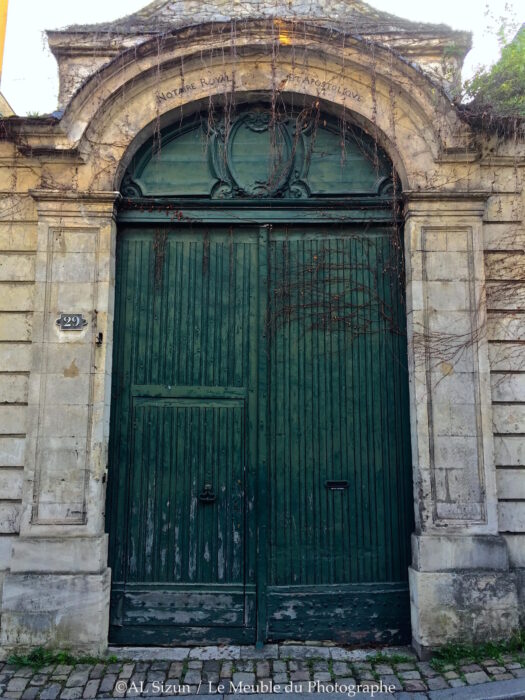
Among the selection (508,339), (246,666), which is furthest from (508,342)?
(246,666)

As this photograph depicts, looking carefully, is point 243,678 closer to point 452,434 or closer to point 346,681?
point 346,681

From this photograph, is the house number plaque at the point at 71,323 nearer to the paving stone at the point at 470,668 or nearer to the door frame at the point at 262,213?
the door frame at the point at 262,213

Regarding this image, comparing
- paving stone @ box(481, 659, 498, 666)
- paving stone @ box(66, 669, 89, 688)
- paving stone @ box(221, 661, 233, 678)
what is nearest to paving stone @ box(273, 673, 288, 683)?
paving stone @ box(221, 661, 233, 678)

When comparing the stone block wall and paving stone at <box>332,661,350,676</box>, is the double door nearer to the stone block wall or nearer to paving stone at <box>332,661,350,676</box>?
paving stone at <box>332,661,350,676</box>

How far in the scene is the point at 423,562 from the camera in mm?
4738

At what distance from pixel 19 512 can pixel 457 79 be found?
610cm

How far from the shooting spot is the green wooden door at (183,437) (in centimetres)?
499

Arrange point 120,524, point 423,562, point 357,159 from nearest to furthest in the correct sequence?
point 423,562 < point 120,524 < point 357,159

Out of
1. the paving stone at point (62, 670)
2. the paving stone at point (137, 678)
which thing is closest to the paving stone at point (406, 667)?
the paving stone at point (137, 678)

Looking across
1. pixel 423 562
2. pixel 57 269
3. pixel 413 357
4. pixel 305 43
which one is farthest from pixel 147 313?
pixel 423 562

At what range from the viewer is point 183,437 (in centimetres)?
523

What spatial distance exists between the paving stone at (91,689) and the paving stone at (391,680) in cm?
221

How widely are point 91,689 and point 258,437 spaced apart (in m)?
2.41

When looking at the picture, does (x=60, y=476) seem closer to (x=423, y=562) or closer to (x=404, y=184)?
(x=423, y=562)
